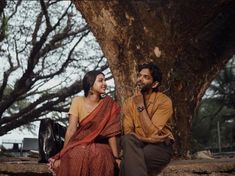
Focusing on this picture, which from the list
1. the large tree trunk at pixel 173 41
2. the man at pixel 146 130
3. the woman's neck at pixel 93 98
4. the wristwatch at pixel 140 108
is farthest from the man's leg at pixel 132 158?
the large tree trunk at pixel 173 41

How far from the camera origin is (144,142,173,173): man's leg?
3.31 m

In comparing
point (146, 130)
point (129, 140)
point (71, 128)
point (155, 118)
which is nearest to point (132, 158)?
point (129, 140)

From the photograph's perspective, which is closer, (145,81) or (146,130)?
(146,130)

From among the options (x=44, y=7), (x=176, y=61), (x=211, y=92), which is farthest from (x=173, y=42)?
(x=211, y=92)

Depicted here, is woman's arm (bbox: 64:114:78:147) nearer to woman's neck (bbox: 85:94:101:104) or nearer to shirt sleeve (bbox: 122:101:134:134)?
woman's neck (bbox: 85:94:101:104)

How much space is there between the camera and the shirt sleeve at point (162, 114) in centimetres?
336

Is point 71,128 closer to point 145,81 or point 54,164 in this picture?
point 54,164

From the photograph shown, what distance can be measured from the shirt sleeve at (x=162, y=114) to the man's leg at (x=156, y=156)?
0.16 metres

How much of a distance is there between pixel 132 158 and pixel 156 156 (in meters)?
0.22

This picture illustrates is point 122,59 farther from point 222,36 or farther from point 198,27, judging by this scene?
point 222,36

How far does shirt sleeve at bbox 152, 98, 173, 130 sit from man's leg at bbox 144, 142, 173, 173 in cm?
16

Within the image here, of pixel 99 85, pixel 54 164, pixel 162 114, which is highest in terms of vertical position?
pixel 99 85

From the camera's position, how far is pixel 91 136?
343cm

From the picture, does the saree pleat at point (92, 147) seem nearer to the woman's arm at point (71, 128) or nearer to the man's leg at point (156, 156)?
the woman's arm at point (71, 128)
